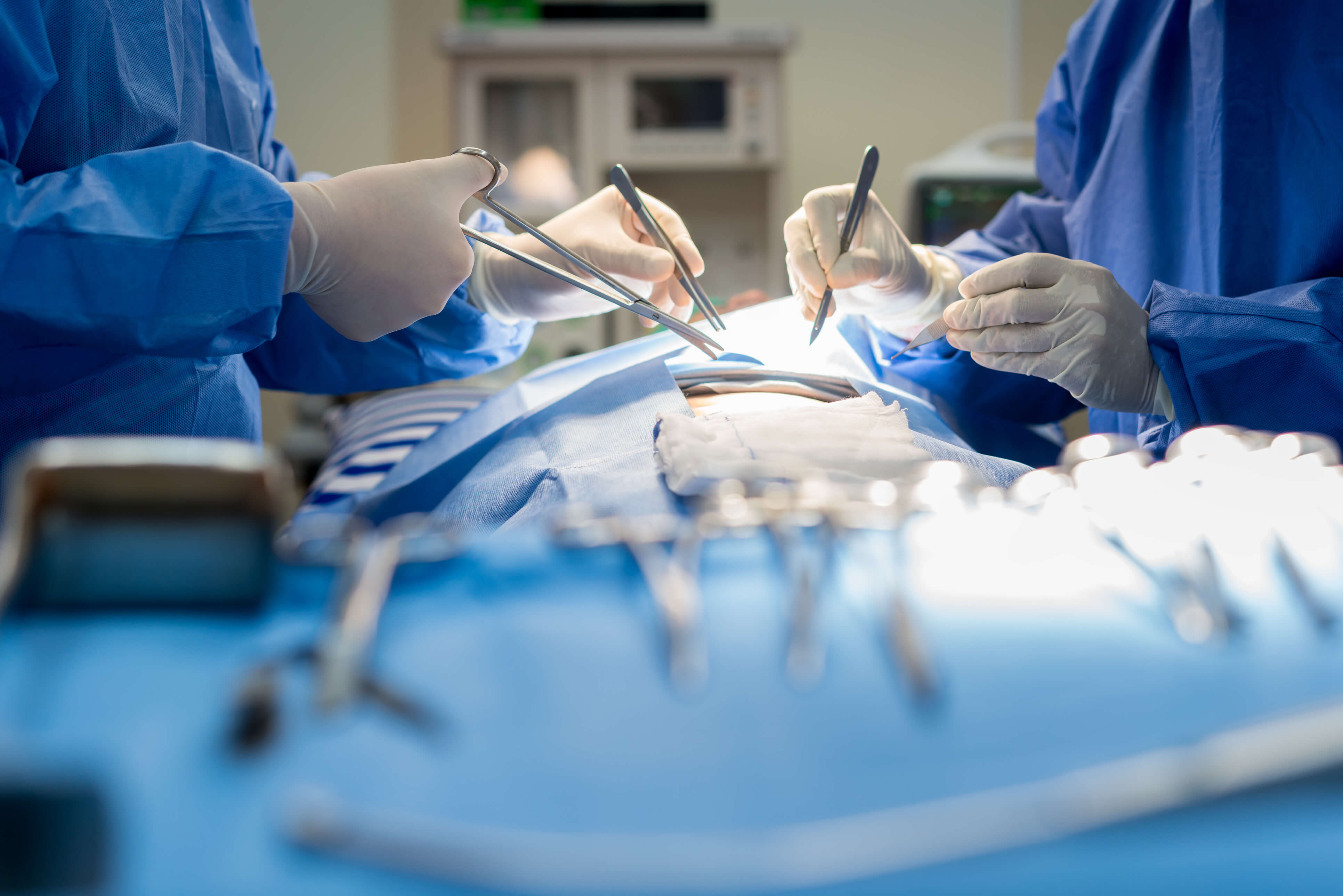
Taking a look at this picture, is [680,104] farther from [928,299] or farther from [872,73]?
[928,299]

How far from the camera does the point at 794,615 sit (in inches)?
17.9

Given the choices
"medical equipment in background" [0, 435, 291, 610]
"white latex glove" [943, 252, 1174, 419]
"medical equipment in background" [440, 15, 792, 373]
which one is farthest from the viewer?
"medical equipment in background" [440, 15, 792, 373]

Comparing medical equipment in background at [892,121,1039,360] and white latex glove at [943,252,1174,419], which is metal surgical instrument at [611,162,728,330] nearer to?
white latex glove at [943,252,1174,419]

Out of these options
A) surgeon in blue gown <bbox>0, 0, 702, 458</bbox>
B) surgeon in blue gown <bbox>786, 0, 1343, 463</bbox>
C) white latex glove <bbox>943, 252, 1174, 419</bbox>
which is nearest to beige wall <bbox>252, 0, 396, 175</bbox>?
surgeon in blue gown <bbox>0, 0, 702, 458</bbox>

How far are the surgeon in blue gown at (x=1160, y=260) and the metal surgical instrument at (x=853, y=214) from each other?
2 centimetres

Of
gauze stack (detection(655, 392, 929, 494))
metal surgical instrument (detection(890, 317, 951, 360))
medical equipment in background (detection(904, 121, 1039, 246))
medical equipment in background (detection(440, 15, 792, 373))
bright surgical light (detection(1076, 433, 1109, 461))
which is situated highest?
medical equipment in background (detection(440, 15, 792, 373))

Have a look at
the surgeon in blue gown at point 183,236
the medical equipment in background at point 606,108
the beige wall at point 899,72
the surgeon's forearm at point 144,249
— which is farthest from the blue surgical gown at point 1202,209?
the beige wall at point 899,72

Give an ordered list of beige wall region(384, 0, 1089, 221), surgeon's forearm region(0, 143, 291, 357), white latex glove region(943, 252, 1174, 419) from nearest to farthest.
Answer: surgeon's forearm region(0, 143, 291, 357)
white latex glove region(943, 252, 1174, 419)
beige wall region(384, 0, 1089, 221)

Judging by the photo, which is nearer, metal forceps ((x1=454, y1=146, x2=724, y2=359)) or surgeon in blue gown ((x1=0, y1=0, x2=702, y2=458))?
surgeon in blue gown ((x1=0, y1=0, x2=702, y2=458))

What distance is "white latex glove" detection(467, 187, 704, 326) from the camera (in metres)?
1.30

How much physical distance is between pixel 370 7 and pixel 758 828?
13.1ft

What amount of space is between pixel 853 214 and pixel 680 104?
2406mm

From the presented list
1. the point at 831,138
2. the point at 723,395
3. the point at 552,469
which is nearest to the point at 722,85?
the point at 831,138

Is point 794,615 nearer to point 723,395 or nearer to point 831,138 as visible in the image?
point 723,395
